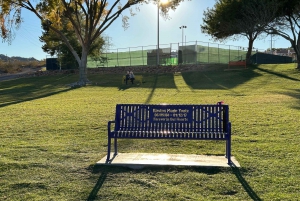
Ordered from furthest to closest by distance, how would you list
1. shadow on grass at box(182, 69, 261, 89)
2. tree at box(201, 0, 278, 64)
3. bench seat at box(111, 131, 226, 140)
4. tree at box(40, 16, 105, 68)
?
tree at box(40, 16, 105, 68) < tree at box(201, 0, 278, 64) < shadow on grass at box(182, 69, 261, 89) < bench seat at box(111, 131, 226, 140)

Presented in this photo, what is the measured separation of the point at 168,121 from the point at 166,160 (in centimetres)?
67

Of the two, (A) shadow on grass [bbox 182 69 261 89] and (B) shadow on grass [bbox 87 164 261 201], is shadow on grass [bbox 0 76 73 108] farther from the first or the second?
(B) shadow on grass [bbox 87 164 261 201]

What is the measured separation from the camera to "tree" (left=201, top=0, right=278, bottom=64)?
29969mm

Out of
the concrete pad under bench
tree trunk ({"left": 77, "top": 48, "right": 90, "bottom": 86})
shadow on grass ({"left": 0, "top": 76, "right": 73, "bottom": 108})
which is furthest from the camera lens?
tree trunk ({"left": 77, "top": 48, "right": 90, "bottom": 86})

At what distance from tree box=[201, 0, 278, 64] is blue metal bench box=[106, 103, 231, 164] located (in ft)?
88.8

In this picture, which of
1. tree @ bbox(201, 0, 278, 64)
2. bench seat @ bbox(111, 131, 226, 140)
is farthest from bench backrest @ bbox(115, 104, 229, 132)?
tree @ bbox(201, 0, 278, 64)

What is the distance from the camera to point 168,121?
17.9 feet

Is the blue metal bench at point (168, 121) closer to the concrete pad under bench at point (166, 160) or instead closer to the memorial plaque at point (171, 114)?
the memorial plaque at point (171, 114)

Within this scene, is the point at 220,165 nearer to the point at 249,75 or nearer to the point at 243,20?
the point at 249,75

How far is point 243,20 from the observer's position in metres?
32.1

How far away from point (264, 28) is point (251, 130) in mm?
25992

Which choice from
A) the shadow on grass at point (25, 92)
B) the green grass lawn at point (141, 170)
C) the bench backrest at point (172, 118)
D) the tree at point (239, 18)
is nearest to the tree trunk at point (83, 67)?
the shadow on grass at point (25, 92)

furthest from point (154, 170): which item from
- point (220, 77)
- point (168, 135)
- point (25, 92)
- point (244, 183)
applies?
point (220, 77)

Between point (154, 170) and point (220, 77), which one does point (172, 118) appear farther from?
point (220, 77)
